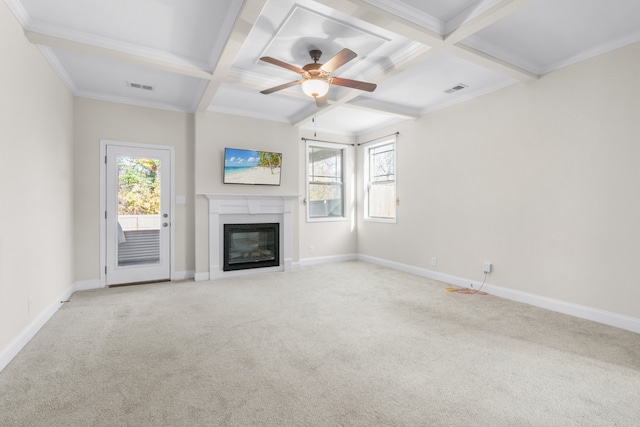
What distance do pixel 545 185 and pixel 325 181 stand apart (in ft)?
12.1

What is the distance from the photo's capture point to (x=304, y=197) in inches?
237

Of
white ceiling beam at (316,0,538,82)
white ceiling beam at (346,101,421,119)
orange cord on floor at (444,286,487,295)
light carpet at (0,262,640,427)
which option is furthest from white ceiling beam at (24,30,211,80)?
orange cord on floor at (444,286,487,295)

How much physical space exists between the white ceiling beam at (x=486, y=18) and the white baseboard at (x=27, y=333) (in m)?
4.16

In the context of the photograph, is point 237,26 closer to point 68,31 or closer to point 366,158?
point 68,31

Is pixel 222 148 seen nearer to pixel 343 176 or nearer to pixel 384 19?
pixel 343 176

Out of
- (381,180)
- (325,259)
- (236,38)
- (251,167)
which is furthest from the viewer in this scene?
(325,259)

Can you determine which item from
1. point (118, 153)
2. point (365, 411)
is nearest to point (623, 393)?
point (365, 411)

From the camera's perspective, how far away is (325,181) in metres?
6.29

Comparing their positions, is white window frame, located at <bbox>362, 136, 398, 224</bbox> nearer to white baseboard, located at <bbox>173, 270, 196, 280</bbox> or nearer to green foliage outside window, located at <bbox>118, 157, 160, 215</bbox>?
white baseboard, located at <bbox>173, 270, 196, 280</bbox>

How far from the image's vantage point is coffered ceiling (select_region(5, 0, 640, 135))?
2.44 m

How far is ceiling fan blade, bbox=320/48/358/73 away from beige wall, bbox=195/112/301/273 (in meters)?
2.56

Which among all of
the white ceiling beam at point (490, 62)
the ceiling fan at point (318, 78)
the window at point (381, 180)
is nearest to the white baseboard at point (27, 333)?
the ceiling fan at point (318, 78)

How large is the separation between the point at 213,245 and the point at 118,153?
1.85 meters

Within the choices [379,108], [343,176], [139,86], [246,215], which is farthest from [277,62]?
[343,176]
